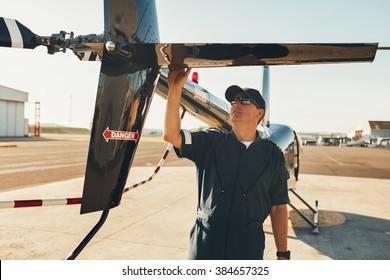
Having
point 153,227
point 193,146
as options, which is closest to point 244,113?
point 193,146

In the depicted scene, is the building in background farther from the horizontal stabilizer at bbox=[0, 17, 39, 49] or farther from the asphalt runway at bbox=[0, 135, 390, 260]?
the horizontal stabilizer at bbox=[0, 17, 39, 49]

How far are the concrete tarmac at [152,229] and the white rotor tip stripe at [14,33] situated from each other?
345 centimetres

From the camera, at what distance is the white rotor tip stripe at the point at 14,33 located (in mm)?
2246

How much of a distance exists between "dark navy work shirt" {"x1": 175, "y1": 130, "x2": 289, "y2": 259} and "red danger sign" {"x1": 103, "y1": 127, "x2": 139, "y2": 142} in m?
0.44

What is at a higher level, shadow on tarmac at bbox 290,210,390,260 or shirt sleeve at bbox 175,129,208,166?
shirt sleeve at bbox 175,129,208,166

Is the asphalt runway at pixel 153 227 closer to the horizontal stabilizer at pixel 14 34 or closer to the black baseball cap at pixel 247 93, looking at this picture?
the black baseball cap at pixel 247 93

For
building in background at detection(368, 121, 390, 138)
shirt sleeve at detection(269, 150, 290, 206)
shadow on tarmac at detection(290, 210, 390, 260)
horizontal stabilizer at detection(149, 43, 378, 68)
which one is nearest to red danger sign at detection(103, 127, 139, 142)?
horizontal stabilizer at detection(149, 43, 378, 68)

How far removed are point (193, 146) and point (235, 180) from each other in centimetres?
49

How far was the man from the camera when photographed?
2.72m

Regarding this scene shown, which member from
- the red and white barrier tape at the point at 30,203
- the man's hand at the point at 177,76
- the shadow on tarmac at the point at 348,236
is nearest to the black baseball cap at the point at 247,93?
the man's hand at the point at 177,76

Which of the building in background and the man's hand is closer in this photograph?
the man's hand

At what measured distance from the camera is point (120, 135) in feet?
8.72

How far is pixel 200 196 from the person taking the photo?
2.96 meters
